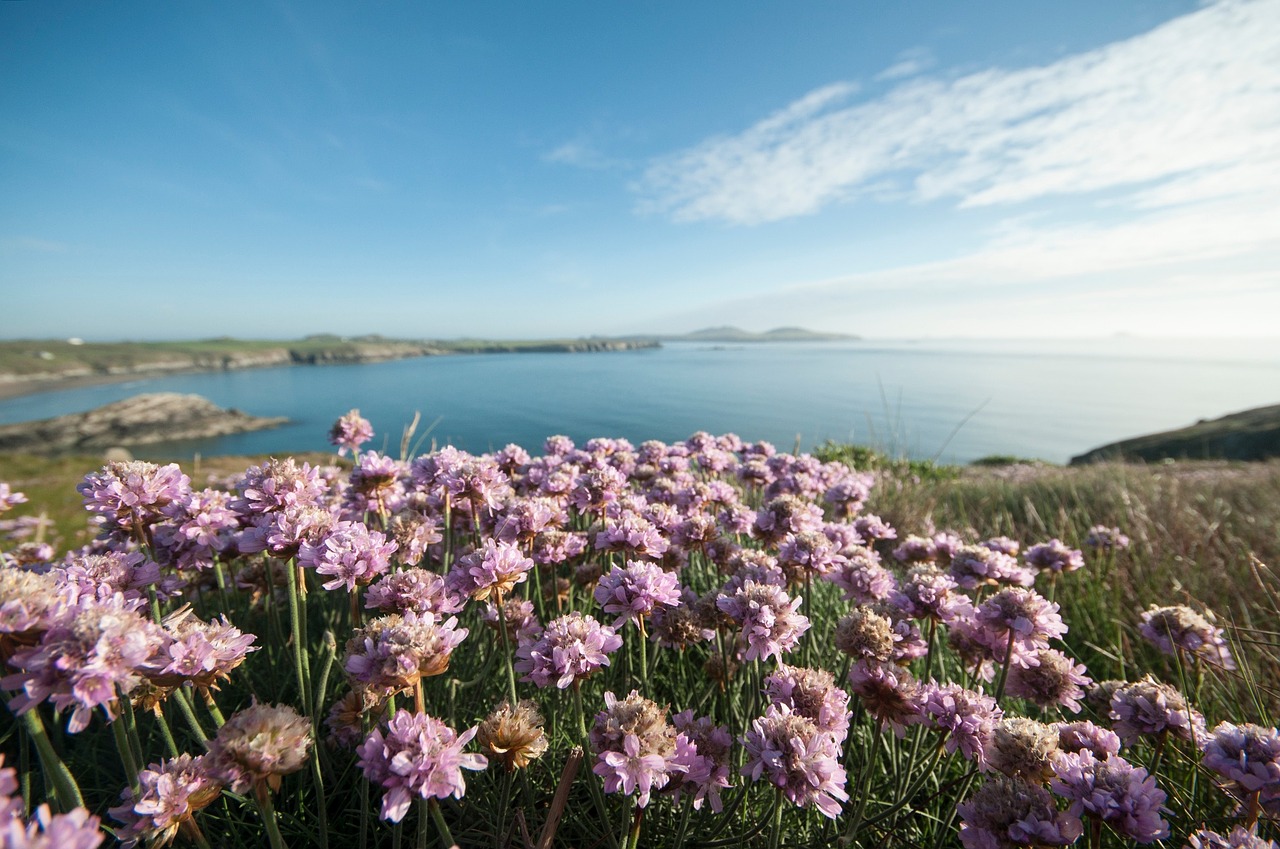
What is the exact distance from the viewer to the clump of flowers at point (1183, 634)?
10.1 ft

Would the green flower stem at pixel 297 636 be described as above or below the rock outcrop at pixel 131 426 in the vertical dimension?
above

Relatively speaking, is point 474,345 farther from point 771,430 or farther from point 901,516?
point 901,516

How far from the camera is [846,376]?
10044 centimetres

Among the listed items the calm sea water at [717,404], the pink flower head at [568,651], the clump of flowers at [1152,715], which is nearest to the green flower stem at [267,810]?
the pink flower head at [568,651]

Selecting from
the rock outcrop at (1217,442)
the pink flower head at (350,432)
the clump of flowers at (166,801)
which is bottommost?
the rock outcrop at (1217,442)

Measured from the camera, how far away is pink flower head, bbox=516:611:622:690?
214 cm

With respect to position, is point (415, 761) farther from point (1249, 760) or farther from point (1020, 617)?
point (1249, 760)

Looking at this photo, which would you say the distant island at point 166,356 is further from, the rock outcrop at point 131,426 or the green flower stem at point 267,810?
the green flower stem at point 267,810

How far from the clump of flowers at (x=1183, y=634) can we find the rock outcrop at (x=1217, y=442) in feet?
87.9

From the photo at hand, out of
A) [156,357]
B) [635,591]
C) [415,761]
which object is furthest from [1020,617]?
[156,357]

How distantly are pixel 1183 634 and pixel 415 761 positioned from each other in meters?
4.40

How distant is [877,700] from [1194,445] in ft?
138

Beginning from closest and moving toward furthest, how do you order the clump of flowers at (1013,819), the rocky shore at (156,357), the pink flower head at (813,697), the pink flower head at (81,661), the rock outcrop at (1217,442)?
1. the pink flower head at (81,661)
2. the clump of flowers at (1013,819)
3. the pink flower head at (813,697)
4. the rock outcrop at (1217,442)
5. the rocky shore at (156,357)

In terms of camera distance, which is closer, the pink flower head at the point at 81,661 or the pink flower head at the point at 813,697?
the pink flower head at the point at 81,661
